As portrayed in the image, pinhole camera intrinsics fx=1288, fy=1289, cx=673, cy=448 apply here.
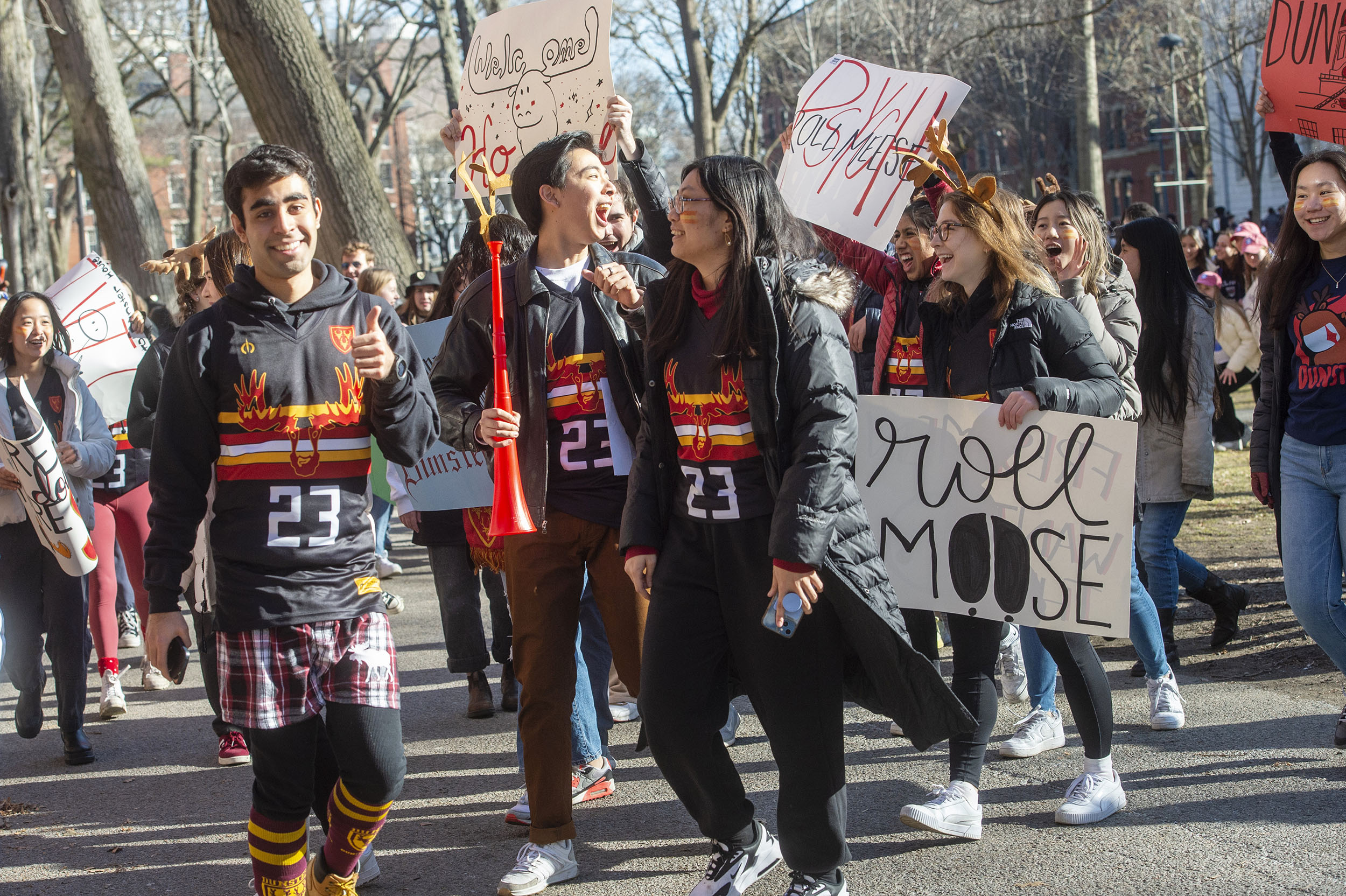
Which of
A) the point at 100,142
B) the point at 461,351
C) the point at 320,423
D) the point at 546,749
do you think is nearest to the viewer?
the point at 320,423

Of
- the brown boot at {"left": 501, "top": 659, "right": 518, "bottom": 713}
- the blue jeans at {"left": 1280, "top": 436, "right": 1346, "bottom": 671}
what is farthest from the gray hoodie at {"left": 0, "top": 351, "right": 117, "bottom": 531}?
the blue jeans at {"left": 1280, "top": 436, "right": 1346, "bottom": 671}

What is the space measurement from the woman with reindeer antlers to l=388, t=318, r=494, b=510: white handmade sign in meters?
2.08

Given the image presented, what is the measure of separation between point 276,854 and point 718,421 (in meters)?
1.56

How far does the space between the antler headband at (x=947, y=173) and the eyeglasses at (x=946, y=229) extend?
0.30 ft

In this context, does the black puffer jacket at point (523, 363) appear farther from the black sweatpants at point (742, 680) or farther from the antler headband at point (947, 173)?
the antler headband at point (947, 173)

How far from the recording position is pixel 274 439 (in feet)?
10.5

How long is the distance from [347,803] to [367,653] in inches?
15.7

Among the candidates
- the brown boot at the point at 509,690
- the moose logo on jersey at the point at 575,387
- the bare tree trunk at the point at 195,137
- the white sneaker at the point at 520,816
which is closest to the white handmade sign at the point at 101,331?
the brown boot at the point at 509,690

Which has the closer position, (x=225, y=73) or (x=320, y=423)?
(x=320, y=423)

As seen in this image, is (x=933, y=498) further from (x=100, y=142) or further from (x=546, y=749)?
(x=100, y=142)

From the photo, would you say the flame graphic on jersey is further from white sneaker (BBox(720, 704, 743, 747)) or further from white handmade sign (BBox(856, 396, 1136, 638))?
white sneaker (BBox(720, 704, 743, 747))

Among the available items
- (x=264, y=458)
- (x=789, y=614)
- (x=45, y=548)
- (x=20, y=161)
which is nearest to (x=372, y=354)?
(x=264, y=458)

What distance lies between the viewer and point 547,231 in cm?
404

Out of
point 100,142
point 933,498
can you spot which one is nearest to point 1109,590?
point 933,498
